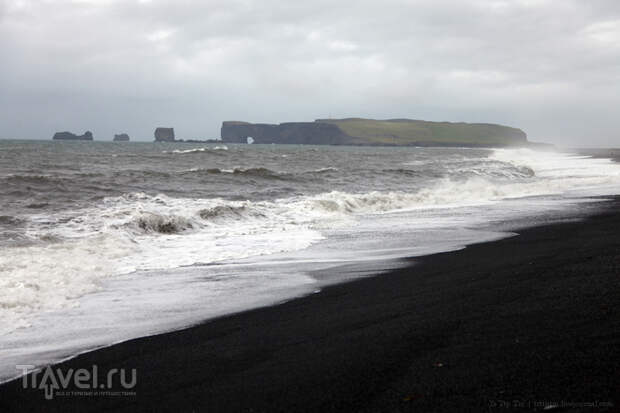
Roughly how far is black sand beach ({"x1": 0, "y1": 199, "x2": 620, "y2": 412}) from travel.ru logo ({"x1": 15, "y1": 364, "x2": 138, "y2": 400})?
0.30 ft

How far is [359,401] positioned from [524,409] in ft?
2.90

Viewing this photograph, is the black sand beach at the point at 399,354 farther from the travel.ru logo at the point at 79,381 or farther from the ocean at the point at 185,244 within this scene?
the ocean at the point at 185,244

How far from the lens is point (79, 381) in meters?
4.41

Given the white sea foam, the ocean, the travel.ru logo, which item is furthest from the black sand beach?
the white sea foam

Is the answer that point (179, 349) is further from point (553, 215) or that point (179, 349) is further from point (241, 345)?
point (553, 215)

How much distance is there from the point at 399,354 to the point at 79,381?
7.40 feet

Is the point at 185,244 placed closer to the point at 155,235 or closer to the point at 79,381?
the point at 155,235

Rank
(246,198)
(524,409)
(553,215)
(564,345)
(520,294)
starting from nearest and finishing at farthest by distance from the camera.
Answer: (524,409)
(564,345)
(520,294)
(553,215)
(246,198)

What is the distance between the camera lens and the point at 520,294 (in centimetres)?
570

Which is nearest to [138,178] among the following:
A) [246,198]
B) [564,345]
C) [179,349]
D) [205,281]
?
[246,198]

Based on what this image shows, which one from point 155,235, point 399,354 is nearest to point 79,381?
point 399,354

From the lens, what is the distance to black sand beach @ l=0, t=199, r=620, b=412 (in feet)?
11.4

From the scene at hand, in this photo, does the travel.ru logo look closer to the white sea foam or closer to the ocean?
the ocean

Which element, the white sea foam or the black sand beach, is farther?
the white sea foam
